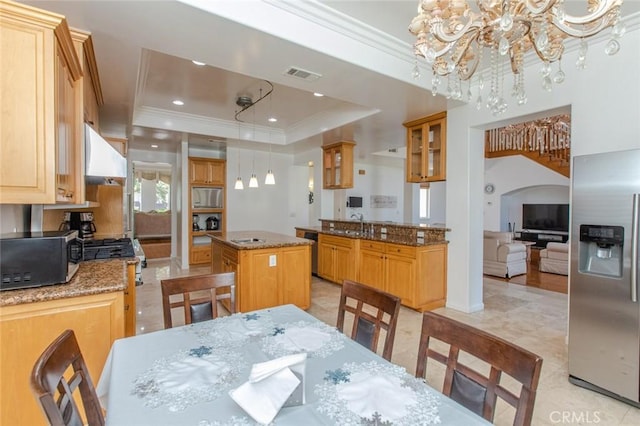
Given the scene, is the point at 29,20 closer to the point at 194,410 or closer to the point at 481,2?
the point at 194,410

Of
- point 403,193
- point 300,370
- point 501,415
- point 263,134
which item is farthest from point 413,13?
point 403,193

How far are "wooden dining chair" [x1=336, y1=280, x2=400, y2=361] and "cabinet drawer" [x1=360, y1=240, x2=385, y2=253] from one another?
256 centimetres

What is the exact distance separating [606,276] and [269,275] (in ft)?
9.59

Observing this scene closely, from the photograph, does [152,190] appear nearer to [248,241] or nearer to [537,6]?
[248,241]

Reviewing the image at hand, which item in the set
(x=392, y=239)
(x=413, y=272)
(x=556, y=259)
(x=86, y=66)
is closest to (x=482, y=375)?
(x=413, y=272)

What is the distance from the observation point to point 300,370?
105 cm

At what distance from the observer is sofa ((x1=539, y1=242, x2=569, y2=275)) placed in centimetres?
564

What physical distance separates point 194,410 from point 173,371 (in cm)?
27

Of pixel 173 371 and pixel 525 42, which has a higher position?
pixel 525 42

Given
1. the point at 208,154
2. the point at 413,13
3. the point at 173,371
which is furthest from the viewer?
the point at 208,154

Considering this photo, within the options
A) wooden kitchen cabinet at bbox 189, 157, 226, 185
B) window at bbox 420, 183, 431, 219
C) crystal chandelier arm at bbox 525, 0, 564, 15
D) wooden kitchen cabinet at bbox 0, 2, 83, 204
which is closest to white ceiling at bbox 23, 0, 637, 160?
wooden kitchen cabinet at bbox 0, 2, 83, 204

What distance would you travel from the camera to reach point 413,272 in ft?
12.5

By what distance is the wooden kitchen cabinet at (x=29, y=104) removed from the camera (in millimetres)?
1519

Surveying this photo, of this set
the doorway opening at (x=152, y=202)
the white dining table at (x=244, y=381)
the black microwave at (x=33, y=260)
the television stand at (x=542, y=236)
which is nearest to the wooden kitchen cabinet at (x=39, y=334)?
the black microwave at (x=33, y=260)
